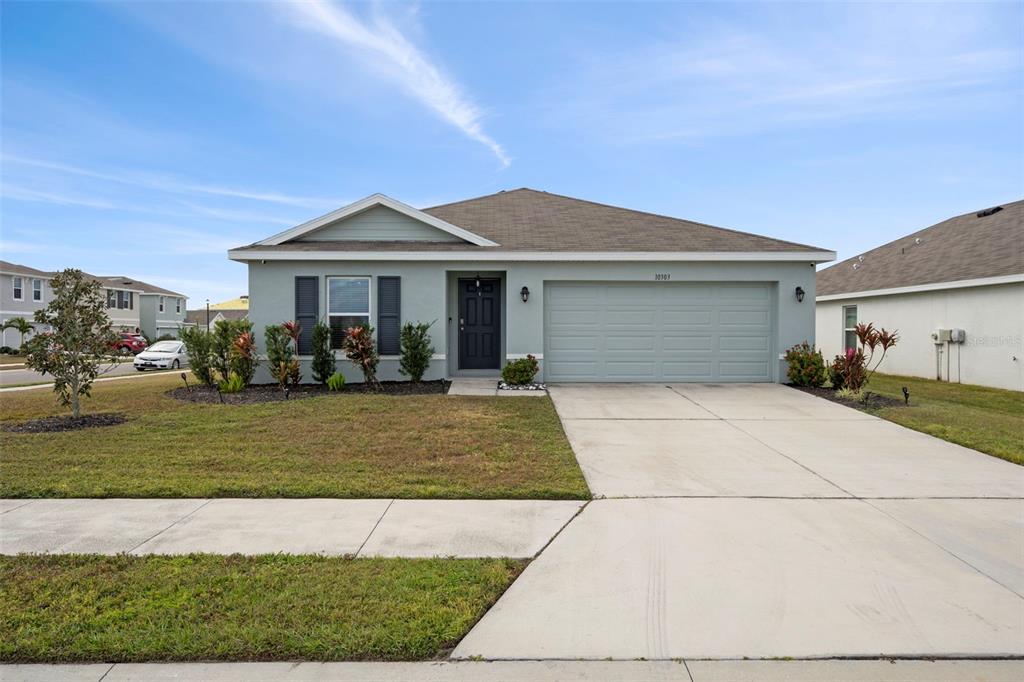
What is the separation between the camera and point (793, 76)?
1342 centimetres

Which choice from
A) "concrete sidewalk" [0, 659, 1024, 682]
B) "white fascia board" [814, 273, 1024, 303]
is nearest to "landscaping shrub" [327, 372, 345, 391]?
"concrete sidewalk" [0, 659, 1024, 682]

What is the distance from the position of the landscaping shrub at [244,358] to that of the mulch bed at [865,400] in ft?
38.0

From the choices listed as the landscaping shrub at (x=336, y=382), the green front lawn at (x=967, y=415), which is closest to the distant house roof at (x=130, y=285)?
the landscaping shrub at (x=336, y=382)

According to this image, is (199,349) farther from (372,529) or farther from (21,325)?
(372,529)

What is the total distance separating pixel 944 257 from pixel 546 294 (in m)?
12.5

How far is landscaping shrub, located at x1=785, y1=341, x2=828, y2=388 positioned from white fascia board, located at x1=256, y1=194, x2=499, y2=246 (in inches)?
274

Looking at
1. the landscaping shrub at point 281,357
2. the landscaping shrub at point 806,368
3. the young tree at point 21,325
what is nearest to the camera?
the young tree at point 21,325

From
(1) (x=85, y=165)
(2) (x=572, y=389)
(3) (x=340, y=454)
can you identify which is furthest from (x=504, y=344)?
(1) (x=85, y=165)

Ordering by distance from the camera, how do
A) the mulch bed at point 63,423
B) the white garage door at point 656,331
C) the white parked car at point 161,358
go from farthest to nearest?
the white parked car at point 161,358
the white garage door at point 656,331
the mulch bed at point 63,423

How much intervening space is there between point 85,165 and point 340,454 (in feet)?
53.7

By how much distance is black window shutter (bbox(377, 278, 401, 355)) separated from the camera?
12.3 meters

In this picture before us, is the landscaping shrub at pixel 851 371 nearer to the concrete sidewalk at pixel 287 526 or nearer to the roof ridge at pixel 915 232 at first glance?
the concrete sidewalk at pixel 287 526

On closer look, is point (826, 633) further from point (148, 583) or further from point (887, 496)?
point (148, 583)

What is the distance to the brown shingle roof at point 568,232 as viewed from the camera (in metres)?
12.3
